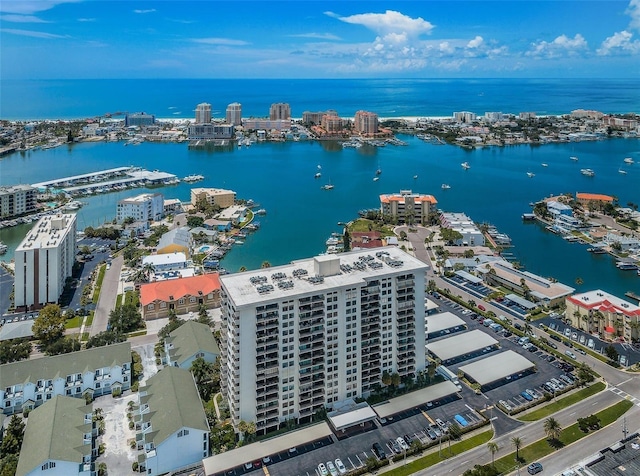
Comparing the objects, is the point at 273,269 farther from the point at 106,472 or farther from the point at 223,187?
the point at 223,187

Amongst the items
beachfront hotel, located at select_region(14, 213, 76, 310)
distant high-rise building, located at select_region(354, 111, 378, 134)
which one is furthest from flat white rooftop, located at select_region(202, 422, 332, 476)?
distant high-rise building, located at select_region(354, 111, 378, 134)

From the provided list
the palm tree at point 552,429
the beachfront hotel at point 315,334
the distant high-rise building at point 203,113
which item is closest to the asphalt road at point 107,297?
the beachfront hotel at point 315,334

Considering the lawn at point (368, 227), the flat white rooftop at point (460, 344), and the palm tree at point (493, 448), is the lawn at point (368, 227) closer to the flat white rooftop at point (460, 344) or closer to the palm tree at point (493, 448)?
the flat white rooftop at point (460, 344)

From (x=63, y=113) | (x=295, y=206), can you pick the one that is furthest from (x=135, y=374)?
(x=63, y=113)

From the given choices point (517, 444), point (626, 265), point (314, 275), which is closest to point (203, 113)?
point (626, 265)

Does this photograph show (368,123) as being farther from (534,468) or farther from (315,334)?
(534,468)

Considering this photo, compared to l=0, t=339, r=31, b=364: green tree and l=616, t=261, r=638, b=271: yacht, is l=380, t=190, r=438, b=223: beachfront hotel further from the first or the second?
l=0, t=339, r=31, b=364: green tree
